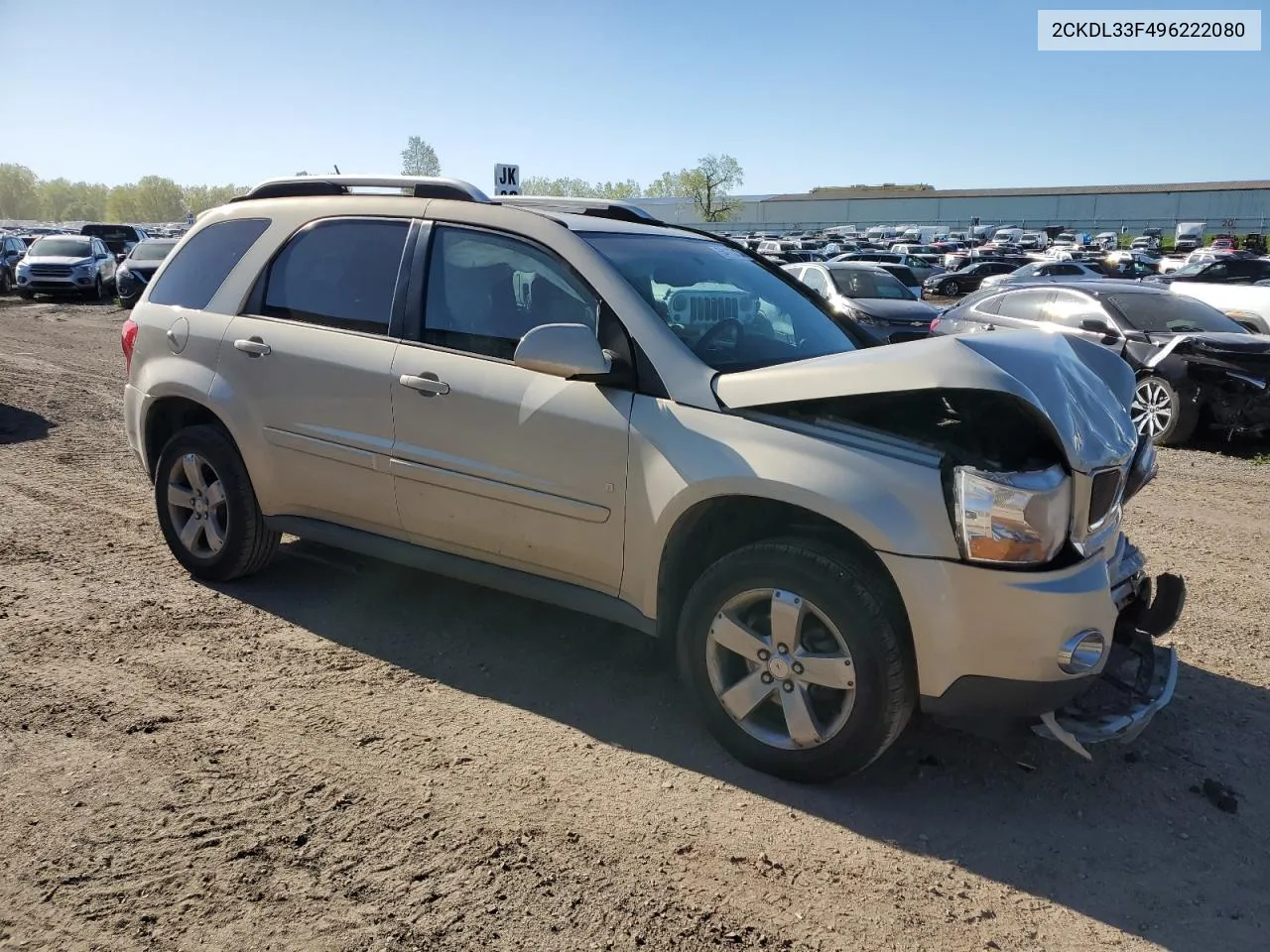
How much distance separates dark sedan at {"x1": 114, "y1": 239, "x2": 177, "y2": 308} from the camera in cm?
2061

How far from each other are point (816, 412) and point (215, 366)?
2969 mm

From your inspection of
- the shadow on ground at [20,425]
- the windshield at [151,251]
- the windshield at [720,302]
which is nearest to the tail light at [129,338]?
the windshield at [720,302]

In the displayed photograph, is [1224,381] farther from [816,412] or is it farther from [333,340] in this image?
[333,340]

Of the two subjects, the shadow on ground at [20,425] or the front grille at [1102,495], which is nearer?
the front grille at [1102,495]

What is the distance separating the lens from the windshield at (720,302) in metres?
3.59

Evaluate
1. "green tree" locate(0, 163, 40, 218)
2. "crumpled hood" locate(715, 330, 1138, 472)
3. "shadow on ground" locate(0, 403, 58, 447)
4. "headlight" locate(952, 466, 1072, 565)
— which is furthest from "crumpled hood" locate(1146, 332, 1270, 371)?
"green tree" locate(0, 163, 40, 218)

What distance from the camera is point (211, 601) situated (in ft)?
15.2

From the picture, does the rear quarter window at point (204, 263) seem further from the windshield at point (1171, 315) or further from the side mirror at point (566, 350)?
the windshield at point (1171, 315)

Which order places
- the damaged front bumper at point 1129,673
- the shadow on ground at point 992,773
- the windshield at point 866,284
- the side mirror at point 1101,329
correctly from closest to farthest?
the shadow on ground at point 992,773 → the damaged front bumper at point 1129,673 → the side mirror at point 1101,329 → the windshield at point 866,284

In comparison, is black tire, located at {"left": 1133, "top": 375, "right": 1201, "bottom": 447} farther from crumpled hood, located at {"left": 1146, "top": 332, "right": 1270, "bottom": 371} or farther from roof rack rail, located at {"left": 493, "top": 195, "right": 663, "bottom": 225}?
roof rack rail, located at {"left": 493, "top": 195, "right": 663, "bottom": 225}

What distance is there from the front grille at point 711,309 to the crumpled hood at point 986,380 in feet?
1.44

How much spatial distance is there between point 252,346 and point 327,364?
0.52 meters

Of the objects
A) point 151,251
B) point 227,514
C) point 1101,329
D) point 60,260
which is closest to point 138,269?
point 151,251

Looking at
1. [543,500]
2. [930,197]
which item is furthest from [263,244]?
[930,197]
